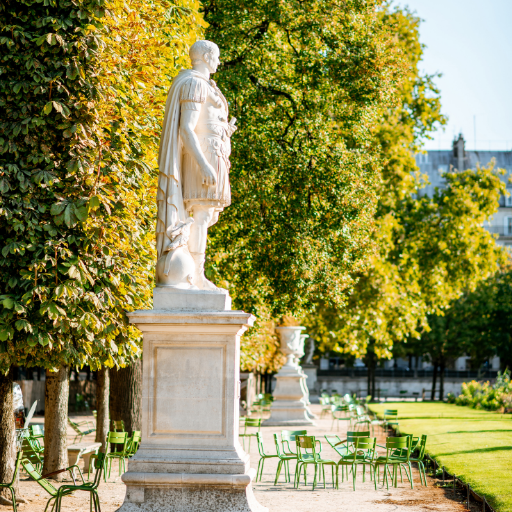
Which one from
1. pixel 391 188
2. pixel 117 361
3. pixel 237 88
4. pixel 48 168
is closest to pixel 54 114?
pixel 48 168

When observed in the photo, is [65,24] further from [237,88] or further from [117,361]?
[237,88]

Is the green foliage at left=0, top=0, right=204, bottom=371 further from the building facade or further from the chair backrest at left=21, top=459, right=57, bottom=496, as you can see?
the building facade

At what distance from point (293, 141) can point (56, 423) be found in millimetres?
7438

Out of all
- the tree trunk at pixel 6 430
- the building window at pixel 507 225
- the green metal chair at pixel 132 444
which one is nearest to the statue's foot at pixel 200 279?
the tree trunk at pixel 6 430

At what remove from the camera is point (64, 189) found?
379 inches

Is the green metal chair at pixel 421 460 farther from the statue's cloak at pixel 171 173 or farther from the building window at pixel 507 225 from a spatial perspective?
the building window at pixel 507 225

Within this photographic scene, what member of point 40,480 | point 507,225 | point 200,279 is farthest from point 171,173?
point 507,225

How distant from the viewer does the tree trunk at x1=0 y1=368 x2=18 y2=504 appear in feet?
35.4

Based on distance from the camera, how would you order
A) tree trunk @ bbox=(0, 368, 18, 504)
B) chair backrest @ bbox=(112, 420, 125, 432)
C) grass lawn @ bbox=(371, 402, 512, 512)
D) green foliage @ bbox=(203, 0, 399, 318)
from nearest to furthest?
tree trunk @ bbox=(0, 368, 18, 504) → grass lawn @ bbox=(371, 402, 512, 512) → chair backrest @ bbox=(112, 420, 125, 432) → green foliage @ bbox=(203, 0, 399, 318)

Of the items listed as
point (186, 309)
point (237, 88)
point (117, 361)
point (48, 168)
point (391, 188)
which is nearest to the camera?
point (186, 309)

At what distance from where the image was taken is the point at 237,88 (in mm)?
15797

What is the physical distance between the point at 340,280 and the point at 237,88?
4.71 metres

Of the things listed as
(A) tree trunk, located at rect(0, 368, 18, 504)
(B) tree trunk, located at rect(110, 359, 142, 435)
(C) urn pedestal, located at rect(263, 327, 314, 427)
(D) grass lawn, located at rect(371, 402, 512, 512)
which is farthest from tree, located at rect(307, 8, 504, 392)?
(A) tree trunk, located at rect(0, 368, 18, 504)

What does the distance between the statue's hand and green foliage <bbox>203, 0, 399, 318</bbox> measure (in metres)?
8.00
